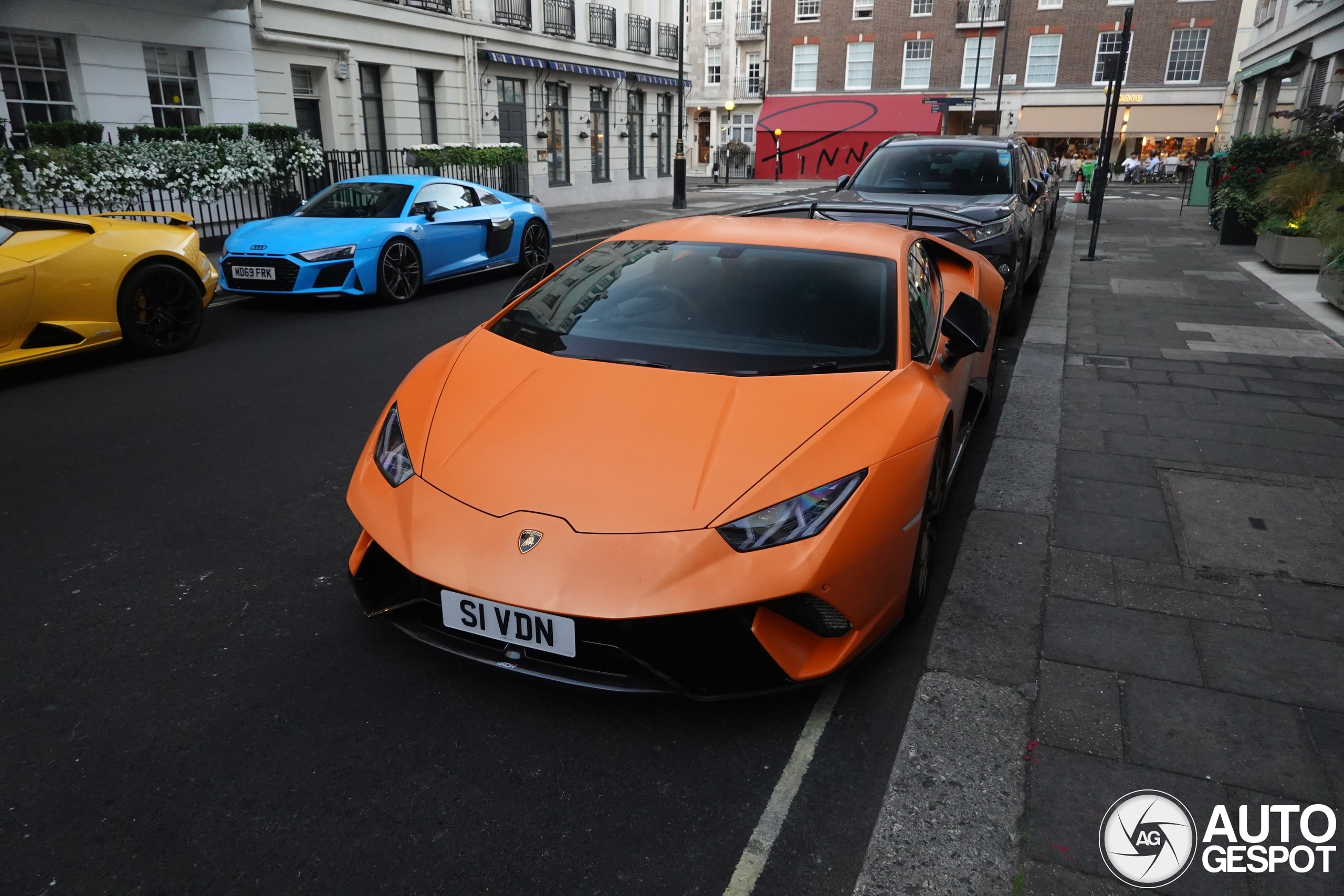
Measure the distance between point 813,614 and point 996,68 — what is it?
180 ft

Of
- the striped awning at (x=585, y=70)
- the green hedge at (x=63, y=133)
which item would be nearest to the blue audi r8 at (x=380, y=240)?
the green hedge at (x=63, y=133)

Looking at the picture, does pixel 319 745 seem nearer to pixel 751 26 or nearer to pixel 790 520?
pixel 790 520

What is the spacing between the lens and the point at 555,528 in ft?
8.41

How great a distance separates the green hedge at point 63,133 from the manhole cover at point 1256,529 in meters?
13.0

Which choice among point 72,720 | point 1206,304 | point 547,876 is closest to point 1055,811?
point 547,876

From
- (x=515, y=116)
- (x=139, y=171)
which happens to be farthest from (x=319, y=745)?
(x=515, y=116)

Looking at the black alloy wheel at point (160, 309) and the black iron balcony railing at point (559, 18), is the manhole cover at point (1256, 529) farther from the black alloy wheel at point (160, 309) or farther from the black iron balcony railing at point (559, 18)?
the black iron balcony railing at point (559, 18)

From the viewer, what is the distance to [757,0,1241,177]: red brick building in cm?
4678

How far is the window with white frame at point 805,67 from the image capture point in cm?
5403

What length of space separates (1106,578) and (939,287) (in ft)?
5.46

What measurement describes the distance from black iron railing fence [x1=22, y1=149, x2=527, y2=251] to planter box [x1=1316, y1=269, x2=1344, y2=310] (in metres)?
10.7

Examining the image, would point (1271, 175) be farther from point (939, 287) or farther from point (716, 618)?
point (716, 618)

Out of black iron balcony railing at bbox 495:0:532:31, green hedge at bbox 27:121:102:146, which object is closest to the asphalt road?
green hedge at bbox 27:121:102:146

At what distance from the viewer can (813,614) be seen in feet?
8.54
